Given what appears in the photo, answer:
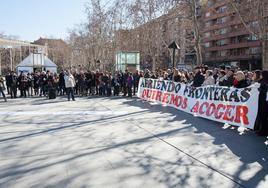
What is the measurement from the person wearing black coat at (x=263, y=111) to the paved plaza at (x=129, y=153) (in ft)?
1.13

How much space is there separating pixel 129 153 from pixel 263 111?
13.9ft

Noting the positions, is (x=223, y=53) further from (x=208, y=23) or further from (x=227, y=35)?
(x=208, y=23)

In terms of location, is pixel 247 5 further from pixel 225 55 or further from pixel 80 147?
pixel 225 55

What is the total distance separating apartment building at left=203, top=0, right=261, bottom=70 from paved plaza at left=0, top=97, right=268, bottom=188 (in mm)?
65775

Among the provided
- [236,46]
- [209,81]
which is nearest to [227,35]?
[236,46]

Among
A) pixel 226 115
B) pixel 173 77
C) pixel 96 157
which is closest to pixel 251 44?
pixel 173 77

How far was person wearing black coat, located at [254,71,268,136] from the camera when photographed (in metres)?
9.63

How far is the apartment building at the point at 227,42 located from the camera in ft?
258

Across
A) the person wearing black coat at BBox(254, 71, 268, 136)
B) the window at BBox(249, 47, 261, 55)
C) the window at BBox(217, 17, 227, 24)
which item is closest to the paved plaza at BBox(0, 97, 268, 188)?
the person wearing black coat at BBox(254, 71, 268, 136)

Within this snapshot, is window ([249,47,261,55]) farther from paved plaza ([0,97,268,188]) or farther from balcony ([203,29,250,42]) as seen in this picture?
paved plaza ([0,97,268,188])

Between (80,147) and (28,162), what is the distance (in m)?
1.54

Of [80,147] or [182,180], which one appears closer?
[182,180]

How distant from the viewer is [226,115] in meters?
11.5

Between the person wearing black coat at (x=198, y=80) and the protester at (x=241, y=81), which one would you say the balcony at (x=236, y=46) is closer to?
the person wearing black coat at (x=198, y=80)
